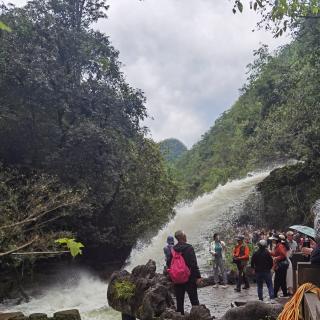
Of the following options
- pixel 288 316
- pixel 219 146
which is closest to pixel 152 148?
Answer: pixel 288 316

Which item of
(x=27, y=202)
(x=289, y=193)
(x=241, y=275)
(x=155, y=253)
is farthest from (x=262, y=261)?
(x=289, y=193)

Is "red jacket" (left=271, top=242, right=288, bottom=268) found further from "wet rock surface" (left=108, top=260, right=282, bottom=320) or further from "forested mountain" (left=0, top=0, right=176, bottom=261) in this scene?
"forested mountain" (left=0, top=0, right=176, bottom=261)

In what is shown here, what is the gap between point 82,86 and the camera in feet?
73.5

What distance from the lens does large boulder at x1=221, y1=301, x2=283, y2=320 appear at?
7660mm

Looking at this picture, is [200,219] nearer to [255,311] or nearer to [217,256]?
[217,256]

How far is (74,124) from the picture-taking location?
2142 centimetres

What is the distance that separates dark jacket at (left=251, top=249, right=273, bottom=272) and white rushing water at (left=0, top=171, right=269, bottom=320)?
5527mm

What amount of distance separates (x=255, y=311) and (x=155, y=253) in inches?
570

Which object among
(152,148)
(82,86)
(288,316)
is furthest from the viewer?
(152,148)

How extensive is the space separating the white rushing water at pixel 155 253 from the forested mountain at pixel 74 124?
1.84m

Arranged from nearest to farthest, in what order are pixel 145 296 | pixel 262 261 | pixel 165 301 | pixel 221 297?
pixel 262 261, pixel 145 296, pixel 165 301, pixel 221 297

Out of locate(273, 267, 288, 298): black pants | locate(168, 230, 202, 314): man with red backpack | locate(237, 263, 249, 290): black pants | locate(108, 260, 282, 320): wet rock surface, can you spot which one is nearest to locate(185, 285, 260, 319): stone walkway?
locate(108, 260, 282, 320): wet rock surface

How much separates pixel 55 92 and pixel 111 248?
8824 millimetres

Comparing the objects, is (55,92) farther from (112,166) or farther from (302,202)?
(302,202)
